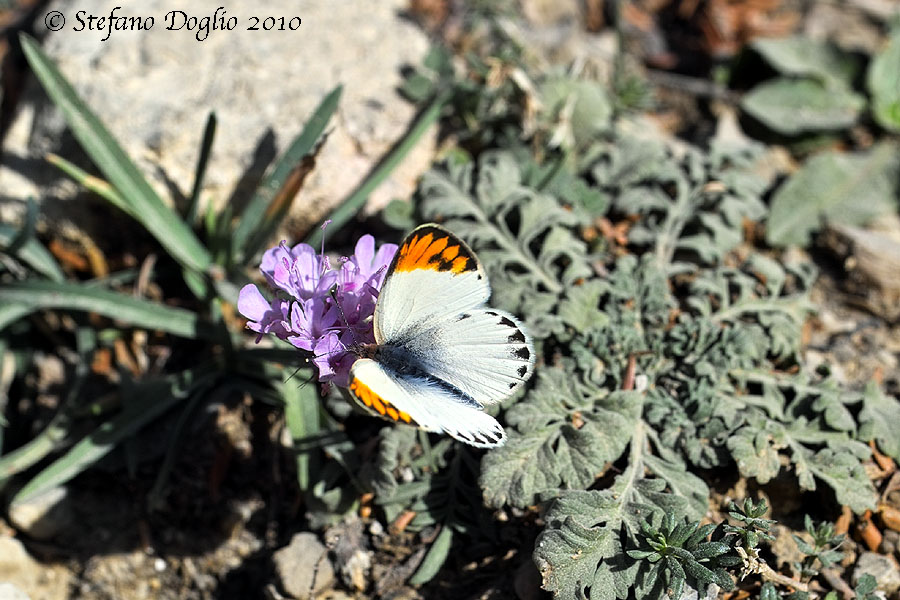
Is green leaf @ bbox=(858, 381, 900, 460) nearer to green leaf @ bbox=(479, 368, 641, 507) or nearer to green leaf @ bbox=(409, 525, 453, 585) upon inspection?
green leaf @ bbox=(479, 368, 641, 507)

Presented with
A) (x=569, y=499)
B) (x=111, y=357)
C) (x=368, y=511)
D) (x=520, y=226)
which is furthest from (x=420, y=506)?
(x=111, y=357)

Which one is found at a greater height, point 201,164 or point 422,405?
point 201,164

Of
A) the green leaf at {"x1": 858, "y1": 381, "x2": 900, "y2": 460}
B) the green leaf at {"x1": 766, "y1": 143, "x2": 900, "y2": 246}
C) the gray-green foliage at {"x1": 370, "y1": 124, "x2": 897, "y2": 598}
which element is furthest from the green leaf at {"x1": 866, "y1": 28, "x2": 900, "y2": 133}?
the green leaf at {"x1": 858, "y1": 381, "x2": 900, "y2": 460}

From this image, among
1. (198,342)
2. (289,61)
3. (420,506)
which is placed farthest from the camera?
(289,61)

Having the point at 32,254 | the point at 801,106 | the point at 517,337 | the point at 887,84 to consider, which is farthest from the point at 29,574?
the point at 887,84

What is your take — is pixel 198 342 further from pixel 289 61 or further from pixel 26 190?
pixel 289 61

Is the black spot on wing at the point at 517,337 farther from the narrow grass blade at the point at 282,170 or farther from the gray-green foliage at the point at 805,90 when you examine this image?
the gray-green foliage at the point at 805,90

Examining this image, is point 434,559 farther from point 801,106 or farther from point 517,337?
point 801,106
